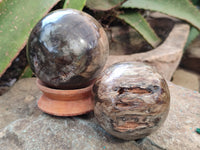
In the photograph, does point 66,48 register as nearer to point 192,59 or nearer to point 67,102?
point 67,102

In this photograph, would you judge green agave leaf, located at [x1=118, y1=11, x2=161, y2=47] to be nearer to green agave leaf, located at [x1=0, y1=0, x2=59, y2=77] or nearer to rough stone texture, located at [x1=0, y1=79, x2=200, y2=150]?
green agave leaf, located at [x1=0, y1=0, x2=59, y2=77]

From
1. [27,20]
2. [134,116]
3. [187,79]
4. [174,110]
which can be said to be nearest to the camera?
[134,116]

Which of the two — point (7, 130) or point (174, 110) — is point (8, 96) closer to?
point (7, 130)

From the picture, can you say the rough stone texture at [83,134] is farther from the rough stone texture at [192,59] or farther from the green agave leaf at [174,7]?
the rough stone texture at [192,59]

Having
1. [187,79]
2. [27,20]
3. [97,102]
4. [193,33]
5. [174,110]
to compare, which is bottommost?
[187,79]

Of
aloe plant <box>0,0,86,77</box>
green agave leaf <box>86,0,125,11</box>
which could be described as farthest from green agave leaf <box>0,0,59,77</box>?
green agave leaf <box>86,0,125,11</box>

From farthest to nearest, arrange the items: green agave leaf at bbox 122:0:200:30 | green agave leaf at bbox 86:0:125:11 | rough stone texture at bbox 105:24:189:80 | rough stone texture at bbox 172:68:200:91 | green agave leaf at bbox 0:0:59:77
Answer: rough stone texture at bbox 172:68:200:91
green agave leaf at bbox 122:0:200:30
green agave leaf at bbox 86:0:125:11
rough stone texture at bbox 105:24:189:80
green agave leaf at bbox 0:0:59:77

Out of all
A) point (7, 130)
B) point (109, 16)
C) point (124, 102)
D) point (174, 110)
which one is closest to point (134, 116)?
point (124, 102)
